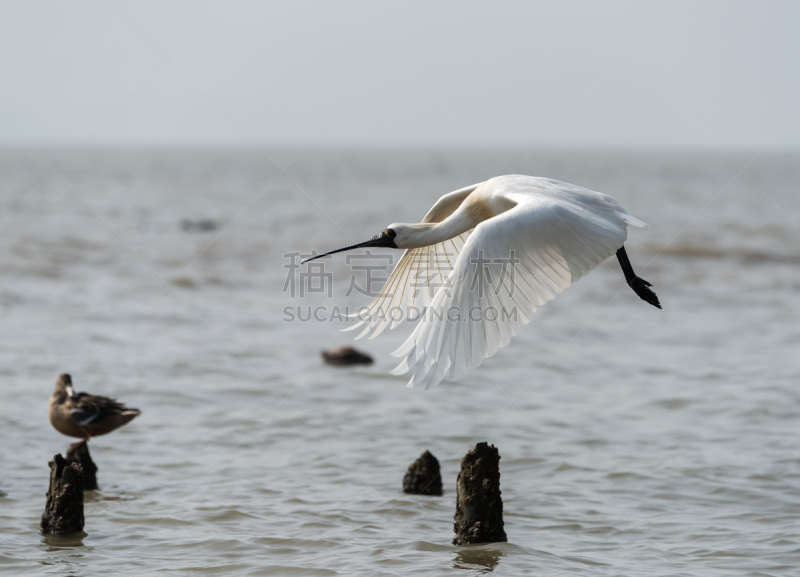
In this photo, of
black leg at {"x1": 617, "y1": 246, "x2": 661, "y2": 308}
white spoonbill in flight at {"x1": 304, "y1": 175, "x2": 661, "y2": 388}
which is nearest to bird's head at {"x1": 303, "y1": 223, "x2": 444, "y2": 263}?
white spoonbill in flight at {"x1": 304, "y1": 175, "x2": 661, "y2": 388}

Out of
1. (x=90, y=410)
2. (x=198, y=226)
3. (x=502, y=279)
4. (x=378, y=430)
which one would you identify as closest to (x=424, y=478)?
(x=378, y=430)

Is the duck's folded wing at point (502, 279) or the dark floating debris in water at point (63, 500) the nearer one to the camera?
the duck's folded wing at point (502, 279)

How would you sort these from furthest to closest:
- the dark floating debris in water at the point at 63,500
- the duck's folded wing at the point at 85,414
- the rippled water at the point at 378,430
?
1. the duck's folded wing at the point at 85,414
2. the rippled water at the point at 378,430
3. the dark floating debris in water at the point at 63,500

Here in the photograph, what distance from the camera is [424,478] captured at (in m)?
7.87

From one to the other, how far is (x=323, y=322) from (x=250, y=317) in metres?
1.34

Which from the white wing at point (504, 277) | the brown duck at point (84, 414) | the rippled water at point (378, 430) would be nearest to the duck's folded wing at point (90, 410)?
the brown duck at point (84, 414)

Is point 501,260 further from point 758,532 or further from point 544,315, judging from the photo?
point 544,315

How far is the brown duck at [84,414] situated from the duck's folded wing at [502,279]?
3866 mm

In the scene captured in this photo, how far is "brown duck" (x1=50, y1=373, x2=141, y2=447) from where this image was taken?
779 centimetres

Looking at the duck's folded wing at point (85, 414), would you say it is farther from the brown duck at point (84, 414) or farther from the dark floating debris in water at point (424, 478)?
the dark floating debris in water at point (424, 478)

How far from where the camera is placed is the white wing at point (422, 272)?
6.95 m

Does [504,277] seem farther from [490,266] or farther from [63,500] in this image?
[63,500]

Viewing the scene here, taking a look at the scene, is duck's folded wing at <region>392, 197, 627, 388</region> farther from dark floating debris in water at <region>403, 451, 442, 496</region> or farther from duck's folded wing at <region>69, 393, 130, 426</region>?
duck's folded wing at <region>69, 393, 130, 426</region>

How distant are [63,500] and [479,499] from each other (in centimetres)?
319
